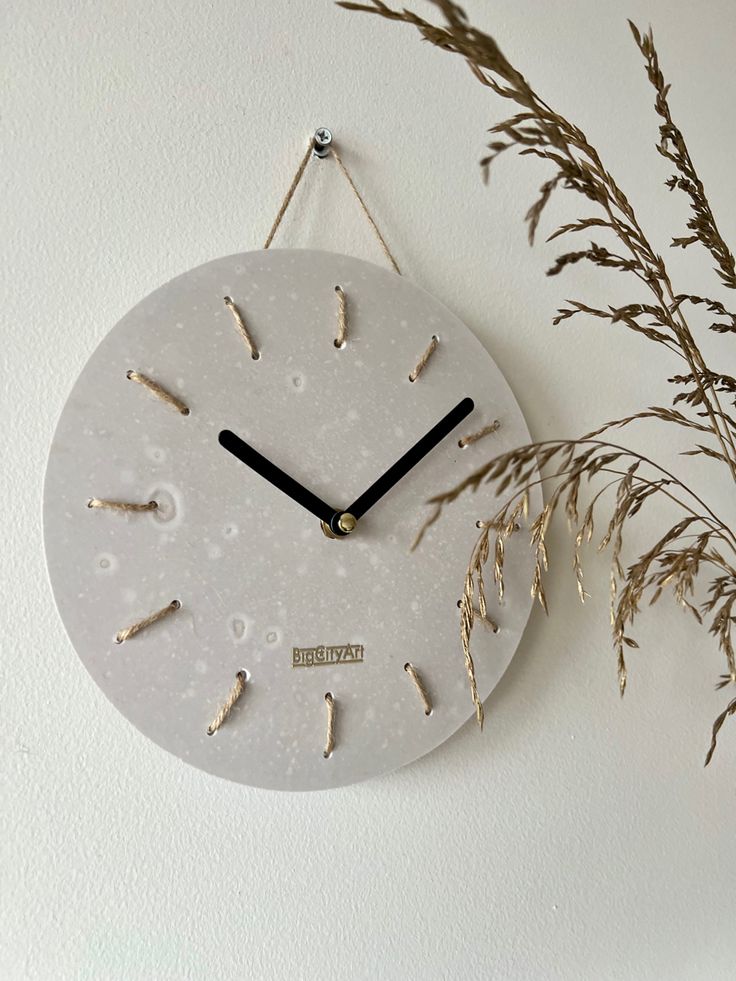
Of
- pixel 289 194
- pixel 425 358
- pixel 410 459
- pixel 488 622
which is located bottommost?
pixel 488 622

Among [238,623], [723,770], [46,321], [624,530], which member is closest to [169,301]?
[46,321]

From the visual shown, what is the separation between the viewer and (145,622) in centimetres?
75

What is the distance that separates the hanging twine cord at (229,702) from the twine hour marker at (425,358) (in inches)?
13.1

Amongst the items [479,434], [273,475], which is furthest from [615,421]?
[273,475]

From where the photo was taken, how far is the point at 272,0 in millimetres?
869

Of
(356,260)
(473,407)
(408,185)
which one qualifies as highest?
(408,185)

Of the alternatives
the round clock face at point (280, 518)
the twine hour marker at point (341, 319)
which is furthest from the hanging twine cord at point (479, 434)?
the twine hour marker at point (341, 319)

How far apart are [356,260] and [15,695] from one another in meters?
0.51

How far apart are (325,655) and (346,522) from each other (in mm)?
130

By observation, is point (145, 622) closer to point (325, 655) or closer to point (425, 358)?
point (325, 655)

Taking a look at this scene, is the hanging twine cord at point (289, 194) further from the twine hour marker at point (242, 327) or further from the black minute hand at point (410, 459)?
the black minute hand at point (410, 459)

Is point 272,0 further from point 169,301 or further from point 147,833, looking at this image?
point 147,833

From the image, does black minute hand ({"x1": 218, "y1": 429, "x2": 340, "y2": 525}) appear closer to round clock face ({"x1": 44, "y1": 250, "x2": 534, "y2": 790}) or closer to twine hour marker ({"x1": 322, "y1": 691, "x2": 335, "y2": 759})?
round clock face ({"x1": 44, "y1": 250, "x2": 534, "y2": 790})

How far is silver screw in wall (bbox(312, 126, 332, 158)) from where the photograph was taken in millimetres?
866
